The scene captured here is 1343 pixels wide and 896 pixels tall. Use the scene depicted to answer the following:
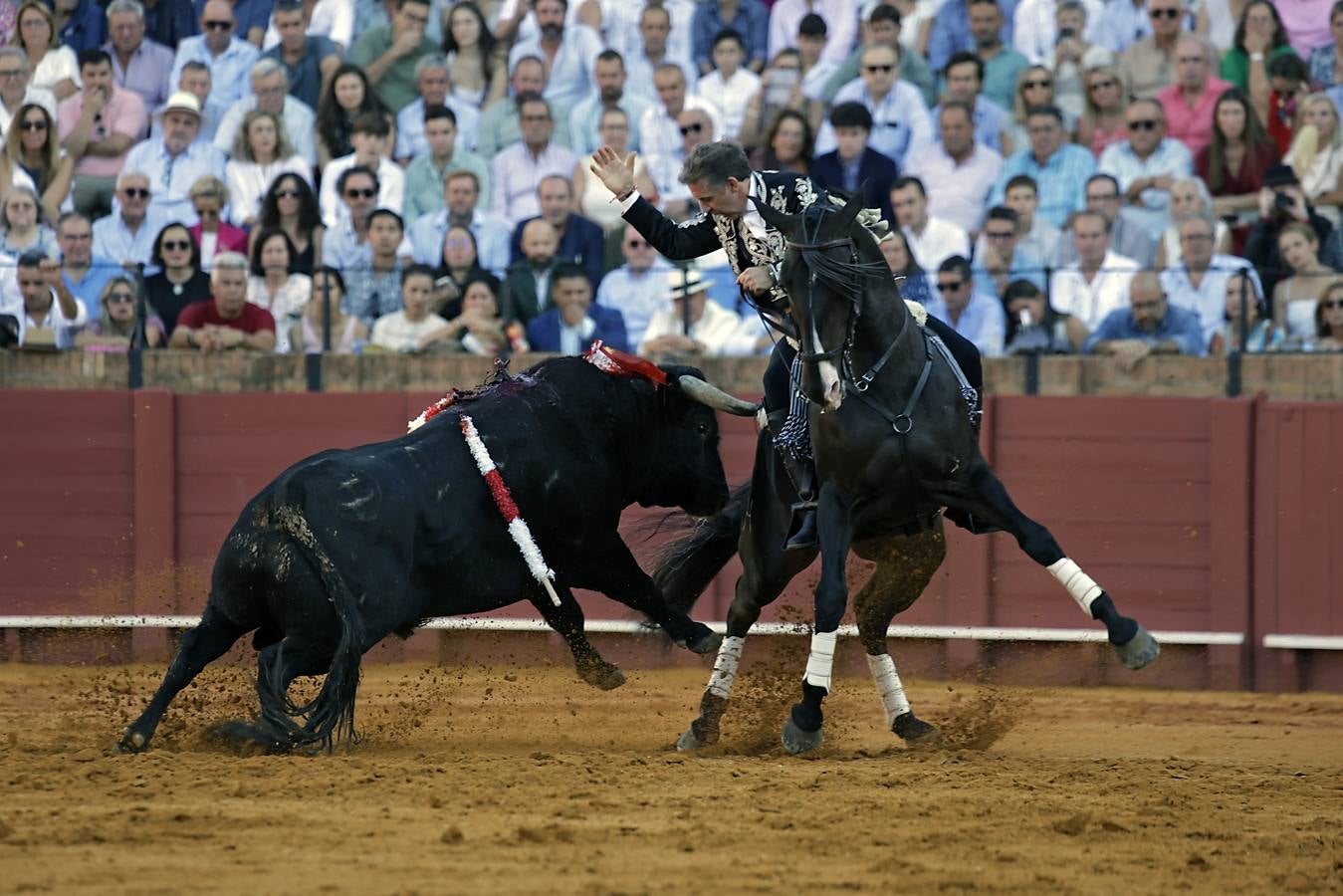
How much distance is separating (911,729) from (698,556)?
3.82ft

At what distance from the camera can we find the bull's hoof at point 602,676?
283 inches

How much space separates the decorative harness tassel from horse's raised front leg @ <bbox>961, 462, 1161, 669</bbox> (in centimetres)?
152

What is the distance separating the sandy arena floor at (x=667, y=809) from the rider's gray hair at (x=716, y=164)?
199 centimetres

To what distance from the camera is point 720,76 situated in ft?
37.3

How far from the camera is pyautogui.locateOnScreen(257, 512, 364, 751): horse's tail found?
6262mm

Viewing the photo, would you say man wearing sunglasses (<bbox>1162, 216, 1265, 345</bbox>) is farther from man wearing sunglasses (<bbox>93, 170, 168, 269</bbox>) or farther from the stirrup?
man wearing sunglasses (<bbox>93, 170, 168, 269</bbox>)

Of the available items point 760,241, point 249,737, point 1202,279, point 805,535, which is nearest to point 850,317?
point 760,241

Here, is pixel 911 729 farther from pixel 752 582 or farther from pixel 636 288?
pixel 636 288

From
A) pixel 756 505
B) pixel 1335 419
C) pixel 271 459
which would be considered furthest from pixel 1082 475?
pixel 271 459

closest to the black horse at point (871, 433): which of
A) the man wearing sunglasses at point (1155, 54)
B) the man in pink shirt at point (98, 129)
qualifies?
the man wearing sunglasses at point (1155, 54)

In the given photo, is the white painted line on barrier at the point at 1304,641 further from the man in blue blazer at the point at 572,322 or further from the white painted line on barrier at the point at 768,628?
the man in blue blazer at the point at 572,322

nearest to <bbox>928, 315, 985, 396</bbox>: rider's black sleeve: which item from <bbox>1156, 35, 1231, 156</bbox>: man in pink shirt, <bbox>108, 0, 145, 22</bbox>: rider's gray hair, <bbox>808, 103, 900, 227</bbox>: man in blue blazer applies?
<bbox>808, 103, 900, 227</bbox>: man in blue blazer

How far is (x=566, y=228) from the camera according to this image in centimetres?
1053

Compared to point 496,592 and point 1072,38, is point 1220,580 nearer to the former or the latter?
point 1072,38
